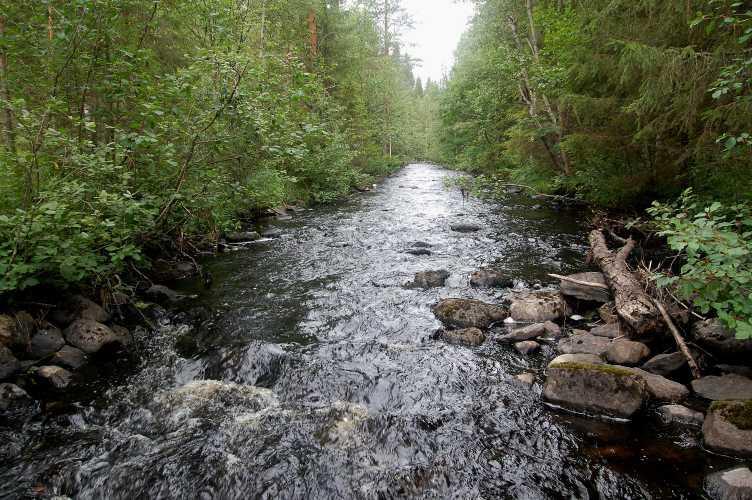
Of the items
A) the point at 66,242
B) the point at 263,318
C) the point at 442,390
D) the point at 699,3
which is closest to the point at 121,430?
the point at 66,242

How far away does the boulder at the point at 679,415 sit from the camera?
4.59 meters

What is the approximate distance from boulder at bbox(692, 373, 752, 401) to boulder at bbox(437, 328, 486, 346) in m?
2.85

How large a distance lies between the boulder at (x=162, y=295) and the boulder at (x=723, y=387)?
9017 millimetres

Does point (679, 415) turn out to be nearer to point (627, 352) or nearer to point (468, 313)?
point (627, 352)

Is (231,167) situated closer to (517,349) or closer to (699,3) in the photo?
(517,349)

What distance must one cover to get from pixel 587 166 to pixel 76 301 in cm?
1407

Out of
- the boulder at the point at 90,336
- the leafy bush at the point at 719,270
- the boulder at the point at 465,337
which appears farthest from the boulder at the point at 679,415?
the boulder at the point at 90,336

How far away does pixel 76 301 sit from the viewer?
271 inches

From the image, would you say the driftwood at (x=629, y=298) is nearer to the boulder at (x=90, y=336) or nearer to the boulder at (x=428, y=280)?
the boulder at (x=428, y=280)

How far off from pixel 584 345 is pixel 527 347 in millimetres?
819

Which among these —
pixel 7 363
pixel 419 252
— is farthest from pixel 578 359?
pixel 7 363

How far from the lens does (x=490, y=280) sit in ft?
30.7

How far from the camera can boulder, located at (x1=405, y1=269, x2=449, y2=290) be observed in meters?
9.49

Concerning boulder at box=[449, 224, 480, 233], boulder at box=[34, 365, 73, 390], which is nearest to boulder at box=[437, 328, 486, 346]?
boulder at box=[34, 365, 73, 390]
